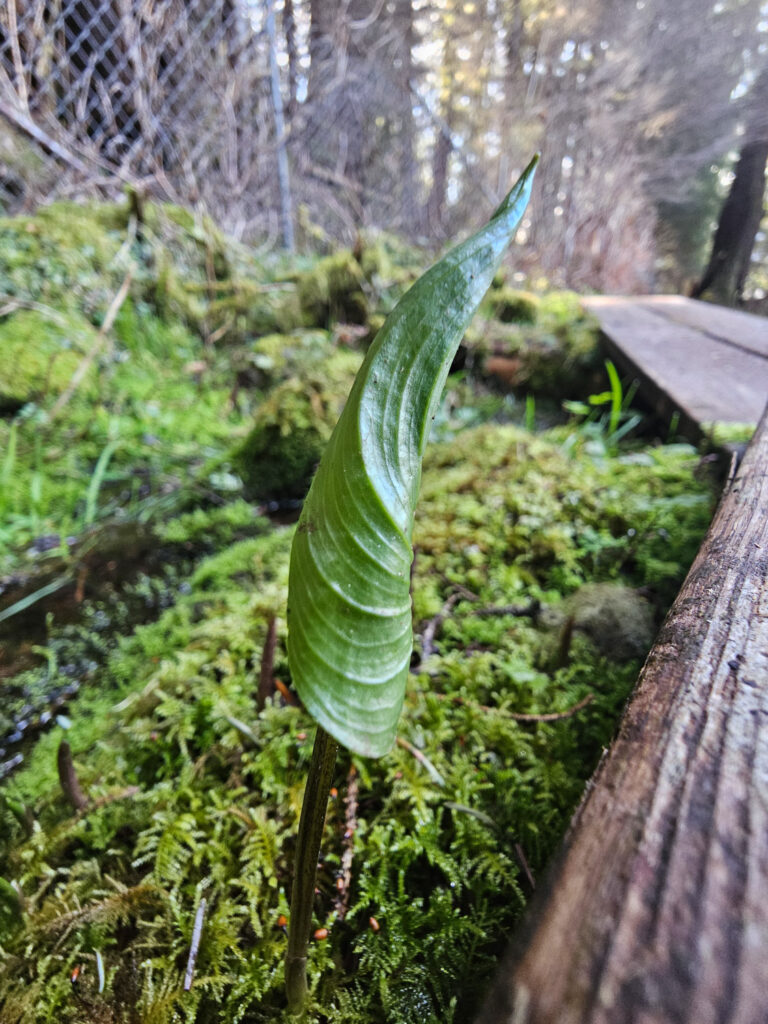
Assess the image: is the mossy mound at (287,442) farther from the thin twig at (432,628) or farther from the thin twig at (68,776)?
the thin twig at (68,776)

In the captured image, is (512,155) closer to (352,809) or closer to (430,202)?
(430,202)

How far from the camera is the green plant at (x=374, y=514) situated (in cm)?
42

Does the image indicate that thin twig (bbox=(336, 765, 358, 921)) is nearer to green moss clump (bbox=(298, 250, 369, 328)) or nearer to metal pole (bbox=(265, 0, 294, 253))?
green moss clump (bbox=(298, 250, 369, 328))

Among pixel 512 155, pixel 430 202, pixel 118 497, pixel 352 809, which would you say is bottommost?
pixel 118 497

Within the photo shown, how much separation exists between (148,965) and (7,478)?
2.22 meters

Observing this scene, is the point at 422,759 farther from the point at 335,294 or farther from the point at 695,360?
the point at 335,294

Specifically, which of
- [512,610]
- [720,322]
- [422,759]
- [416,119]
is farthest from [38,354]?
[416,119]

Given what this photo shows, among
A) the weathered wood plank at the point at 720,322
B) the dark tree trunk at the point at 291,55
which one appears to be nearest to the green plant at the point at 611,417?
the weathered wood plank at the point at 720,322

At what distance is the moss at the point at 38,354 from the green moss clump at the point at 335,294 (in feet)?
4.81

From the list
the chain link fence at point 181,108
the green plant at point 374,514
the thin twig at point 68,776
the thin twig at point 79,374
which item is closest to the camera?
the green plant at point 374,514

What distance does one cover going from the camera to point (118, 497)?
94.7 inches

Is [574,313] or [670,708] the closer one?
[670,708]

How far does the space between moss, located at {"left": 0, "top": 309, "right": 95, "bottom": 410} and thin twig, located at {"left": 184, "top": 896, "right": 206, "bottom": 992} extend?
276 centimetres

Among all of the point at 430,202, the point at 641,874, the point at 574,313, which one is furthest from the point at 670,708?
the point at 430,202
